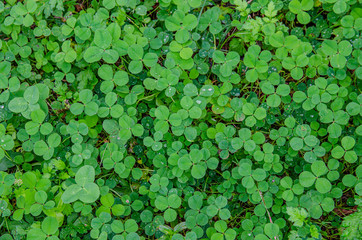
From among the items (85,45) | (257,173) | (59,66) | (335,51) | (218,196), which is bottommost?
(218,196)

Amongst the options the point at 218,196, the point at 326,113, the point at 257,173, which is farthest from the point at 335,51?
the point at 218,196

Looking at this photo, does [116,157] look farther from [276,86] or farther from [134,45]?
[276,86]

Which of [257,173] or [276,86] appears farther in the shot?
[276,86]

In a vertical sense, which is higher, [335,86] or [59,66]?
[335,86]

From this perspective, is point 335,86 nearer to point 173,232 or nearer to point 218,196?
point 218,196

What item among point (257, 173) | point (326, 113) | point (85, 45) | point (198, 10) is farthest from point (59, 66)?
point (326, 113)

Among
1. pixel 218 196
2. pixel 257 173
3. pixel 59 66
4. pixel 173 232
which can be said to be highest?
pixel 59 66
